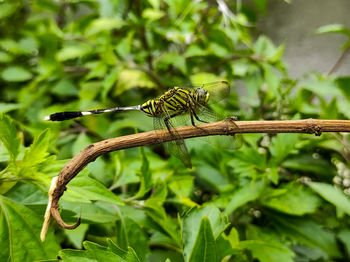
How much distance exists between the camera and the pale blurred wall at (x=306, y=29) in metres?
1.30

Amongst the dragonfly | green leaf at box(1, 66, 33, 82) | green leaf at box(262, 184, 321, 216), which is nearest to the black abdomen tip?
the dragonfly

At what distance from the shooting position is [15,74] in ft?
3.17

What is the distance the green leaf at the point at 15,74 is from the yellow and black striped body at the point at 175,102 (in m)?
0.60

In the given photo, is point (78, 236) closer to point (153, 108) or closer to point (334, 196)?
point (153, 108)

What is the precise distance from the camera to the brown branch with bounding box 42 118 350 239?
324 mm

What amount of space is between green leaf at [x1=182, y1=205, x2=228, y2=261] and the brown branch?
0.33 ft

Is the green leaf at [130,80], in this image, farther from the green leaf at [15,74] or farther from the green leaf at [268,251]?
the green leaf at [268,251]

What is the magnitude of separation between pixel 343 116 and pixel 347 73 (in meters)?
0.59

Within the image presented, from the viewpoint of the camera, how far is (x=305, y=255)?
65 cm

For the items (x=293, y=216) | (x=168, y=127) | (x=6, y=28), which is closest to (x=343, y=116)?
(x=293, y=216)

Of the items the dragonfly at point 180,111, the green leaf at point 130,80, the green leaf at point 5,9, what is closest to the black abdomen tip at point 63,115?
the dragonfly at point 180,111

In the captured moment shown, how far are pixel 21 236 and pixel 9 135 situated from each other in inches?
4.8

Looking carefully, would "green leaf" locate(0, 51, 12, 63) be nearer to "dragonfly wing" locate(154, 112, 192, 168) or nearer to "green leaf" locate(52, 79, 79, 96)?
"green leaf" locate(52, 79, 79, 96)

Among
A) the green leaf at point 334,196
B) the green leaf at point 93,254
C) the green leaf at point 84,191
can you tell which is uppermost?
the green leaf at point 84,191
